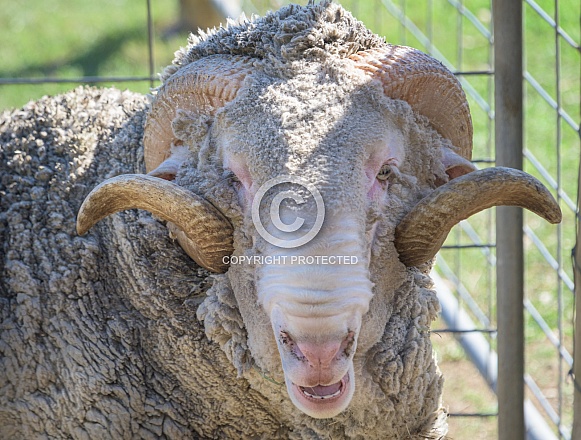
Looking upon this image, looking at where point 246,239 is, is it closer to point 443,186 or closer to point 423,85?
point 443,186

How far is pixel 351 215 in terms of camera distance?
2.41 metres

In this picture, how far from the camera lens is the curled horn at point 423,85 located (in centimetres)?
270

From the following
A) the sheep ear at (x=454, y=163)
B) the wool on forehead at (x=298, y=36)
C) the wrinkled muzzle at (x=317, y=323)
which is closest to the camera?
the wrinkled muzzle at (x=317, y=323)

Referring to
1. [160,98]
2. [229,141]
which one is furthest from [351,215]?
[160,98]

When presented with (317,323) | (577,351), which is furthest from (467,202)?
(577,351)

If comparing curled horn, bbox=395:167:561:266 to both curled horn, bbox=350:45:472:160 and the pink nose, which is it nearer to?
curled horn, bbox=350:45:472:160

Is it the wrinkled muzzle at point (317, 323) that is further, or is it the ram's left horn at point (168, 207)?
the ram's left horn at point (168, 207)

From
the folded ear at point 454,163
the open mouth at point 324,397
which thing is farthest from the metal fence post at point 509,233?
the open mouth at point 324,397

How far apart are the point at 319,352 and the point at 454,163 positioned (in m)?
0.87

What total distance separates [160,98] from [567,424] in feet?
9.22

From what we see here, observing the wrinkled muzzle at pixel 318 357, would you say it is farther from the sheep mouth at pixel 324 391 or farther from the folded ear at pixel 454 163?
the folded ear at pixel 454 163

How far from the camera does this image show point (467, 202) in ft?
8.45

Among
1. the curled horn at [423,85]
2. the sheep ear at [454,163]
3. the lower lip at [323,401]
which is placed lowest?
the lower lip at [323,401]

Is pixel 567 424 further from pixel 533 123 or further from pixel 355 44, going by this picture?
pixel 533 123
